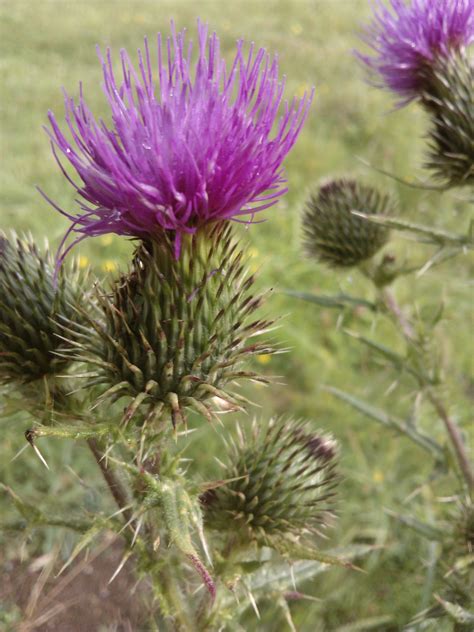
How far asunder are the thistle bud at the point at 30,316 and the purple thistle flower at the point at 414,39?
94.3 inches

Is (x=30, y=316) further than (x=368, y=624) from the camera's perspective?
No

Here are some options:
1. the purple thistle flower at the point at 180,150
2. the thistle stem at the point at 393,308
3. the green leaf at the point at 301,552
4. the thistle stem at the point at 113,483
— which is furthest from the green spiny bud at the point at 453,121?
the thistle stem at the point at 113,483

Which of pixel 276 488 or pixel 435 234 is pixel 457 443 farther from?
pixel 276 488

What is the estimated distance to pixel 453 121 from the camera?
10.5 feet

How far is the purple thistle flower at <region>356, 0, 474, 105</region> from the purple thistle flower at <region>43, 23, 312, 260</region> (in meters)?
1.87

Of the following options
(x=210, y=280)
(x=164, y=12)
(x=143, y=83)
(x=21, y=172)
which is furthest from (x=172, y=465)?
(x=164, y=12)

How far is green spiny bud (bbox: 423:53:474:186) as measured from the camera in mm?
3090

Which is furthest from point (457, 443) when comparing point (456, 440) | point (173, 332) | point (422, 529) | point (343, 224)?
point (173, 332)

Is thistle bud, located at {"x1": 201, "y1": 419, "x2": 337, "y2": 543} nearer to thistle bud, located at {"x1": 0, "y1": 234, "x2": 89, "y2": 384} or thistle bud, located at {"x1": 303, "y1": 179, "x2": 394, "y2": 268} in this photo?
thistle bud, located at {"x1": 0, "y1": 234, "x2": 89, "y2": 384}

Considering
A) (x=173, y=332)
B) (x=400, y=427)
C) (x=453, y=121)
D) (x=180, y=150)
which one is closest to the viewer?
(x=180, y=150)

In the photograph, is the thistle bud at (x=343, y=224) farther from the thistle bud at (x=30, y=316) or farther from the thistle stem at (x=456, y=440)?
the thistle bud at (x=30, y=316)

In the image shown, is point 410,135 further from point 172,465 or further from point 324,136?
point 172,465

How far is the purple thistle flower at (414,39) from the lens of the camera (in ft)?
10.9

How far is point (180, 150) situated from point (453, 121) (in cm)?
196
